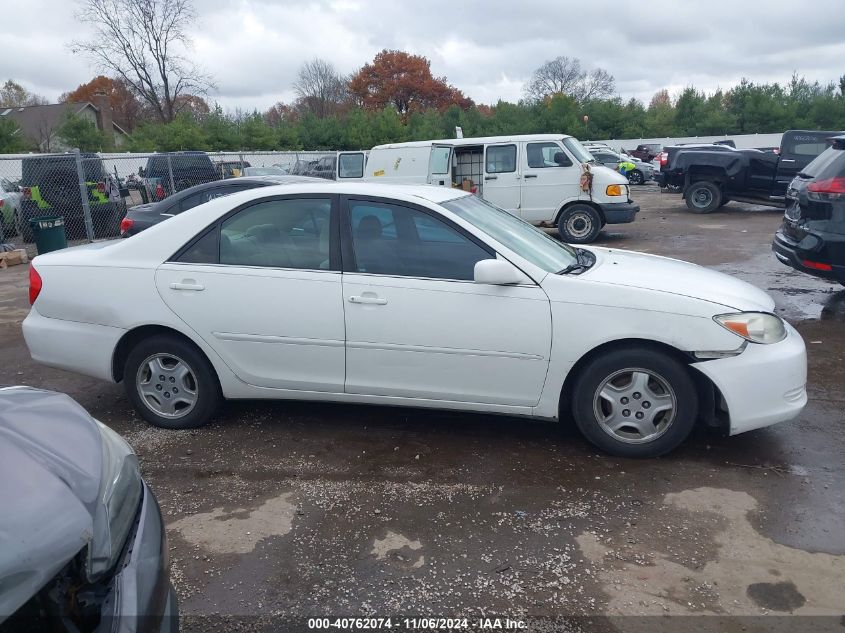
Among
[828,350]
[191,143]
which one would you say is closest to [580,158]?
[828,350]

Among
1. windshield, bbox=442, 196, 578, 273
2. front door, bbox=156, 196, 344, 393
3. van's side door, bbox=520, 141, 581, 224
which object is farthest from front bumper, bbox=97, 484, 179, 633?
van's side door, bbox=520, 141, 581, 224

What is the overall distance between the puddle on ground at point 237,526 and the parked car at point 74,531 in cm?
107

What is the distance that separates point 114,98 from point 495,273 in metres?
68.2

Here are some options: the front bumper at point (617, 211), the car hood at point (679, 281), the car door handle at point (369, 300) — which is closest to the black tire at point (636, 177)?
the front bumper at point (617, 211)

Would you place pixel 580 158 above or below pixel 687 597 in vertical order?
above

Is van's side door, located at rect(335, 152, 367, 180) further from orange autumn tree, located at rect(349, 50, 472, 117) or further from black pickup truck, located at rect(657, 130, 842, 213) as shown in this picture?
orange autumn tree, located at rect(349, 50, 472, 117)

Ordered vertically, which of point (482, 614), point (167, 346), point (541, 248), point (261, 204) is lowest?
point (482, 614)

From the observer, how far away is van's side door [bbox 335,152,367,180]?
16.8m

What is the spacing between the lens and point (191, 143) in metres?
27.6

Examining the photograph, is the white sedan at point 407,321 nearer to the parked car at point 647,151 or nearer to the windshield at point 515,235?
the windshield at point 515,235

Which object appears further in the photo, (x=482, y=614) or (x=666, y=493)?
(x=666, y=493)

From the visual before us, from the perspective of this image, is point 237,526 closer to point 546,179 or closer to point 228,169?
point 546,179

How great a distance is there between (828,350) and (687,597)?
13.5ft

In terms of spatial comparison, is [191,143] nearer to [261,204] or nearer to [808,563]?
[261,204]
